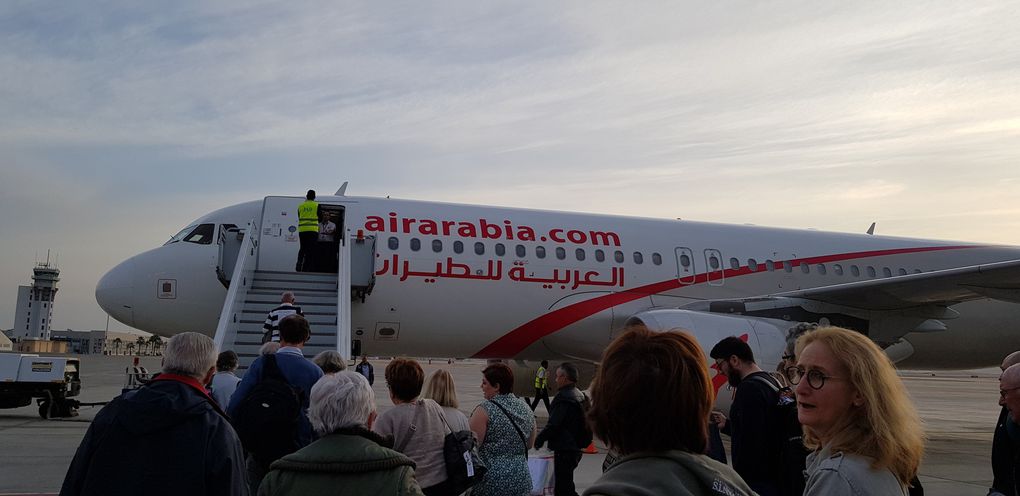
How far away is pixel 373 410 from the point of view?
3082 mm

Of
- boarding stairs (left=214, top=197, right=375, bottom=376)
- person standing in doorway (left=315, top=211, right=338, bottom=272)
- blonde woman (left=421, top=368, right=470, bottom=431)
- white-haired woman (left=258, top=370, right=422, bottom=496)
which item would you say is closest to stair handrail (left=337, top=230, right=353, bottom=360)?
boarding stairs (left=214, top=197, right=375, bottom=376)

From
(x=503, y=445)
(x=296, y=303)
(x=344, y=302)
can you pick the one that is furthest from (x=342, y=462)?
(x=296, y=303)

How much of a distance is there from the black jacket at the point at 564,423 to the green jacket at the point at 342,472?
3.33m

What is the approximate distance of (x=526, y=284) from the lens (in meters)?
12.6

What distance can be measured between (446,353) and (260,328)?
145 inches

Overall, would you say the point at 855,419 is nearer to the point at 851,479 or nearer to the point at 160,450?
the point at 851,479

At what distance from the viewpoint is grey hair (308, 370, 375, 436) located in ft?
9.48

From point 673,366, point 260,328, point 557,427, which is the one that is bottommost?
point 557,427

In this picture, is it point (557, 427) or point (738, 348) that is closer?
point (738, 348)

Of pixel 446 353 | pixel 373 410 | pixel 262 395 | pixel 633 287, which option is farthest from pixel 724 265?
pixel 373 410

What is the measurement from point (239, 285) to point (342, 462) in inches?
300

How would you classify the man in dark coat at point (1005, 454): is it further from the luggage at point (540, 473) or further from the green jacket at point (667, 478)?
the green jacket at point (667, 478)

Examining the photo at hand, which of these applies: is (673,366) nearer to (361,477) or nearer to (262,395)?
(361,477)

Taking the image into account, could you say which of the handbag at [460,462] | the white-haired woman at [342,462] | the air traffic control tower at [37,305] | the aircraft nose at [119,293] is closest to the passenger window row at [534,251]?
the aircraft nose at [119,293]
